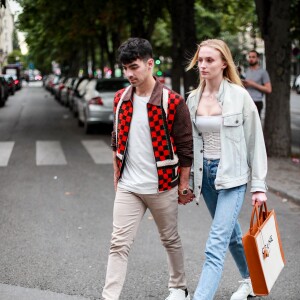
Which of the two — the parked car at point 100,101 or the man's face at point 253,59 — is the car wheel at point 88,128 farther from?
the man's face at point 253,59

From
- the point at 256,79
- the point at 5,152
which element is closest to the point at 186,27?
the point at 5,152

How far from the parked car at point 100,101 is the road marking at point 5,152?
9.14ft

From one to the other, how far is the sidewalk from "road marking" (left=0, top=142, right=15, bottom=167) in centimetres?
483

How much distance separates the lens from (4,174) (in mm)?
11070

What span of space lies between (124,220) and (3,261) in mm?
2018

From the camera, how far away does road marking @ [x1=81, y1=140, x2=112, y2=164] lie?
42.2ft

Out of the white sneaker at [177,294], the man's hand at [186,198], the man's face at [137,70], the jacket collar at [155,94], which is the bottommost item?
the white sneaker at [177,294]

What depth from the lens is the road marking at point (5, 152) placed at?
12.6 metres

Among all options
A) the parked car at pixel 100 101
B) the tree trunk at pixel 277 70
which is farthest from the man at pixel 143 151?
the parked car at pixel 100 101

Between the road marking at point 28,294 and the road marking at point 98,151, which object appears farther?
the road marking at point 98,151

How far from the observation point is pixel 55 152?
14.2 m

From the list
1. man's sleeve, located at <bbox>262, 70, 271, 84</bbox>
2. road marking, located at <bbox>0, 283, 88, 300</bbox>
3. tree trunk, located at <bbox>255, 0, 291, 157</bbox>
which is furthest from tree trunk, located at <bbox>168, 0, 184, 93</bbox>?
road marking, located at <bbox>0, 283, 88, 300</bbox>

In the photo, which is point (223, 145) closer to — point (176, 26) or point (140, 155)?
point (140, 155)

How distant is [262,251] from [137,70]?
4.29 ft
